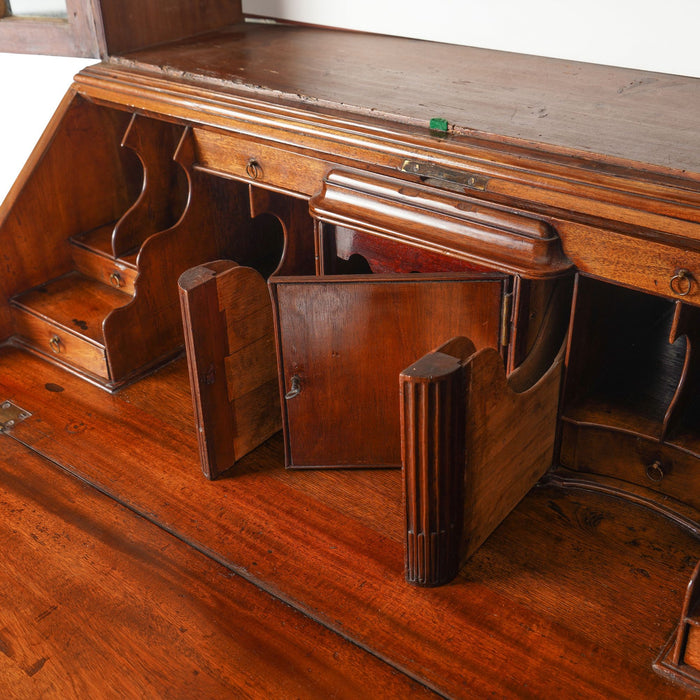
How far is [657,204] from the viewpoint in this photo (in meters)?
1.30

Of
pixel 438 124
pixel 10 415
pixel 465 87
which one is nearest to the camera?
pixel 438 124

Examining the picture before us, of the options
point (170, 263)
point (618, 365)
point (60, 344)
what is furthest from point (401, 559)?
point (60, 344)

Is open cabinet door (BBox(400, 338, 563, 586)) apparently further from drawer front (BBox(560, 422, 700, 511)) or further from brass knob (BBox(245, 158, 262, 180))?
brass knob (BBox(245, 158, 262, 180))

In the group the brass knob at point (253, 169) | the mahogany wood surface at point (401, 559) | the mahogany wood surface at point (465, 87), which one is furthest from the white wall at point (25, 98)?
the mahogany wood surface at point (401, 559)

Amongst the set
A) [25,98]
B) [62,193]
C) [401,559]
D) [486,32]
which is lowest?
[401,559]

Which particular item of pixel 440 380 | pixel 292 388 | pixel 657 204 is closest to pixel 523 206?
pixel 657 204

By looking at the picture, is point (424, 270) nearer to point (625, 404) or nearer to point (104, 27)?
point (625, 404)

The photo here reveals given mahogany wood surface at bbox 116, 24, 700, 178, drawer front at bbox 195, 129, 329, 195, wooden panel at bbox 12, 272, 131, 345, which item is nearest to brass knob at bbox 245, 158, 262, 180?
drawer front at bbox 195, 129, 329, 195

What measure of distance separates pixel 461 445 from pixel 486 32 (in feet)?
3.92

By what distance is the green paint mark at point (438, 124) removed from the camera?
1548 mm

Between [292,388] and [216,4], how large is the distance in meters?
1.26

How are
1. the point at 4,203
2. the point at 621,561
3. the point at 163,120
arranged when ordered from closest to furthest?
the point at 621,561
the point at 163,120
the point at 4,203

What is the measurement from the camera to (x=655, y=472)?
1.64m

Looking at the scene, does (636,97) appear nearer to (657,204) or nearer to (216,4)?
(657,204)
